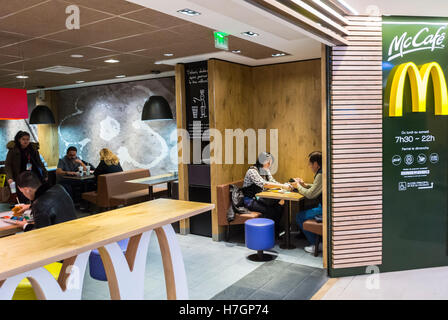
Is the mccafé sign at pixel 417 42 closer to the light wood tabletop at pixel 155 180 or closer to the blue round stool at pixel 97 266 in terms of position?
the blue round stool at pixel 97 266

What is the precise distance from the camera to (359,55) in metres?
4.22

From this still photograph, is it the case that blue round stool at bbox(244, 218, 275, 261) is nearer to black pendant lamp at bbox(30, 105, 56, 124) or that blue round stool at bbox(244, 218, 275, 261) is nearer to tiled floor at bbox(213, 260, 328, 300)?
tiled floor at bbox(213, 260, 328, 300)

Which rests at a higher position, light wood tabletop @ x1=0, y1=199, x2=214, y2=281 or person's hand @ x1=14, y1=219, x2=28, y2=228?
light wood tabletop @ x1=0, y1=199, x2=214, y2=281

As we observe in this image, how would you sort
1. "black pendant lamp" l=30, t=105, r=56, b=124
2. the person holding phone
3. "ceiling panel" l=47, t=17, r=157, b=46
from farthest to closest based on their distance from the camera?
"black pendant lamp" l=30, t=105, r=56, b=124
the person holding phone
"ceiling panel" l=47, t=17, r=157, b=46

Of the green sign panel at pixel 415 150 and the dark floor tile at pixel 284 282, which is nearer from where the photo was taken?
the dark floor tile at pixel 284 282

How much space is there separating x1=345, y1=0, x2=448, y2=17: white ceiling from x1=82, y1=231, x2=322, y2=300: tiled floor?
309 cm

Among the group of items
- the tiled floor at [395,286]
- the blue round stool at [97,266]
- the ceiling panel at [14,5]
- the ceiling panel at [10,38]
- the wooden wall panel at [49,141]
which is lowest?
the tiled floor at [395,286]

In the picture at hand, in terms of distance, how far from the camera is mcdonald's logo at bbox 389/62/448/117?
13.3ft

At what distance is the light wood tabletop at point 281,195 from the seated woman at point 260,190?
230mm

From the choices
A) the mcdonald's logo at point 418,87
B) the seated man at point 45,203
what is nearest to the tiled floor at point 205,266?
the seated man at point 45,203

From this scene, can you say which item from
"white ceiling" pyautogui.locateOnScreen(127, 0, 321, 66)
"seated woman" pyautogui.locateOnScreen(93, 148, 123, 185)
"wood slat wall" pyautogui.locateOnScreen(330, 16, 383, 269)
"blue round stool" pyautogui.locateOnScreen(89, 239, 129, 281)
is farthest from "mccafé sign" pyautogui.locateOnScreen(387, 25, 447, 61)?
"seated woman" pyautogui.locateOnScreen(93, 148, 123, 185)

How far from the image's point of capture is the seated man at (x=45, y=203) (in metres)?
3.38

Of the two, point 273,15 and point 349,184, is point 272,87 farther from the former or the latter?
point 273,15
